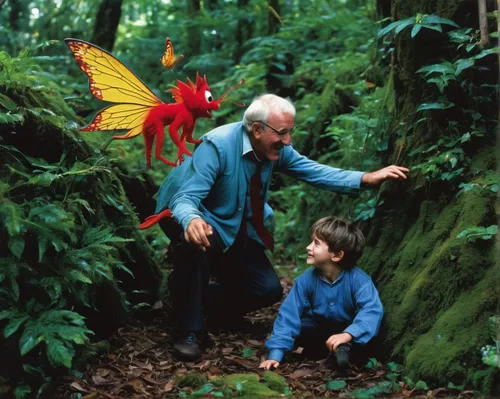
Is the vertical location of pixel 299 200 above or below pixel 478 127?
below

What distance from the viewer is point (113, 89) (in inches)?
167

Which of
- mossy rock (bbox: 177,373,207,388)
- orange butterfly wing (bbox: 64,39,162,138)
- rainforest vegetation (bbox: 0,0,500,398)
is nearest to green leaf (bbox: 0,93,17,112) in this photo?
rainforest vegetation (bbox: 0,0,500,398)

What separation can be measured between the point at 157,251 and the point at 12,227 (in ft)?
10.7

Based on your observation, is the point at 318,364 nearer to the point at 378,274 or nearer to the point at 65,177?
the point at 378,274

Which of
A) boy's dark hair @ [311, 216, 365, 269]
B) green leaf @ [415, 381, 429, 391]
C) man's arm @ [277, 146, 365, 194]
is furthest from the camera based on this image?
man's arm @ [277, 146, 365, 194]

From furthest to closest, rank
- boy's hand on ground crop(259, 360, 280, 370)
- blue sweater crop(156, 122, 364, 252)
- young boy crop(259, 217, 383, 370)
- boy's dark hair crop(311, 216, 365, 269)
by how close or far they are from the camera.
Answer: blue sweater crop(156, 122, 364, 252)
boy's dark hair crop(311, 216, 365, 269)
young boy crop(259, 217, 383, 370)
boy's hand on ground crop(259, 360, 280, 370)

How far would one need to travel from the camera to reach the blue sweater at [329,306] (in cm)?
419

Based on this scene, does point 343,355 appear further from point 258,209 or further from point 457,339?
point 258,209

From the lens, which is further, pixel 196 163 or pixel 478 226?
pixel 196 163

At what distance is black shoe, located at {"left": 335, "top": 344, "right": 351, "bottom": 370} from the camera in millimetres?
3889

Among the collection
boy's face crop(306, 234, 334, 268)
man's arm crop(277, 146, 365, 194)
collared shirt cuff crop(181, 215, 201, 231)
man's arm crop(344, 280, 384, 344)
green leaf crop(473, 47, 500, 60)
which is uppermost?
green leaf crop(473, 47, 500, 60)

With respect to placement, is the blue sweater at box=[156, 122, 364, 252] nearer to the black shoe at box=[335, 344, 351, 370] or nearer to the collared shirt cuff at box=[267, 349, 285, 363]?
the collared shirt cuff at box=[267, 349, 285, 363]

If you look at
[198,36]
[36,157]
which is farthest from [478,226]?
[198,36]

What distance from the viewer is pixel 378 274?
477cm
